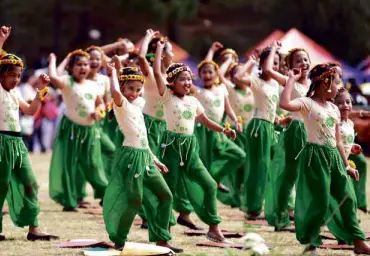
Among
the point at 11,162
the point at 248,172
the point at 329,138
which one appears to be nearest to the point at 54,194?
the point at 248,172

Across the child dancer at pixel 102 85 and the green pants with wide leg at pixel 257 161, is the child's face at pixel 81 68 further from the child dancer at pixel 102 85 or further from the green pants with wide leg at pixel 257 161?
the green pants with wide leg at pixel 257 161

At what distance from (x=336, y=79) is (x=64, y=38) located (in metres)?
27.6

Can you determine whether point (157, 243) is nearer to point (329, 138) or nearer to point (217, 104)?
point (329, 138)

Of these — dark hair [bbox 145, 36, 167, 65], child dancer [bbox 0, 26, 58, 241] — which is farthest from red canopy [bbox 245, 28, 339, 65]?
child dancer [bbox 0, 26, 58, 241]

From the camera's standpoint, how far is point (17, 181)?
406 inches

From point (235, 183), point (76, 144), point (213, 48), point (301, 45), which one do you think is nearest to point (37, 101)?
point (76, 144)

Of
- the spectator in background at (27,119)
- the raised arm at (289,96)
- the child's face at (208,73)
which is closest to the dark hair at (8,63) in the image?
the raised arm at (289,96)

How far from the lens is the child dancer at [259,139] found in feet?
40.3

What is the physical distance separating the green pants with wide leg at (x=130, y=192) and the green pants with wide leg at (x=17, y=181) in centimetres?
110

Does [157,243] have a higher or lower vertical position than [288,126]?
lower

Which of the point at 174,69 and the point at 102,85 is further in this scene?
the point at 102,85

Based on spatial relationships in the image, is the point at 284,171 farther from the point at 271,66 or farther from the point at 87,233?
the point at 87,233

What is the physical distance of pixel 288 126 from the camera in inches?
446

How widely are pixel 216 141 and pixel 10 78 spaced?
11.5ft
